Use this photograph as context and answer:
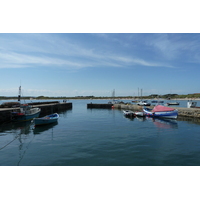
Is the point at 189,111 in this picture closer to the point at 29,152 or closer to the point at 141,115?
the point at 141,115

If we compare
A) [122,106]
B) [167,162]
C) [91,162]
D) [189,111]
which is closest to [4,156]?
[91,162]

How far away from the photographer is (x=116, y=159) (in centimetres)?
1165

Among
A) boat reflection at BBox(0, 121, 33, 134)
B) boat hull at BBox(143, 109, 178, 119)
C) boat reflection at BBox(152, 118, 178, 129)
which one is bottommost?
boat reflection at BBox(0, 121, 33, 134)

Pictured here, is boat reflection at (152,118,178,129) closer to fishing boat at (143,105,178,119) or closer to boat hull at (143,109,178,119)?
boat hull at (143,109,178,119)

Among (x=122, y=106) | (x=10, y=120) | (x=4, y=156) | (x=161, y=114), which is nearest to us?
(x=4, y=156)

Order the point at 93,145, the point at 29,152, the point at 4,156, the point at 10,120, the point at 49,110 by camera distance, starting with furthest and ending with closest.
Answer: the point at 49,110, the point at 10,120, the point at 93,145, the point at 29,152, the point at 4,156

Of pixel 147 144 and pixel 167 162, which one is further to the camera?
pixel 147 144

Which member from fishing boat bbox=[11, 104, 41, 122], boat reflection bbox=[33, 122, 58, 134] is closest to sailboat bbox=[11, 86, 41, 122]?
fishing boat bbox=[11, 104, 41, 122]

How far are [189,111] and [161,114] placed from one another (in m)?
8.33

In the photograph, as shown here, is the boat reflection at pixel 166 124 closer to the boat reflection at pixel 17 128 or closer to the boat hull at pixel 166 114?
the boat hull at pixel 166 114

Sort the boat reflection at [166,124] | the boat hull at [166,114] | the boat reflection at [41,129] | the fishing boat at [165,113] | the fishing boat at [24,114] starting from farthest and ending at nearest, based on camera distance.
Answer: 1. the fishing boat at [165,113]
2. the boat hull at [166,114]
3. the fishing boat at [24,114]
4. the boat reflection at [166,124]
5. the boat reflection at [41,129]

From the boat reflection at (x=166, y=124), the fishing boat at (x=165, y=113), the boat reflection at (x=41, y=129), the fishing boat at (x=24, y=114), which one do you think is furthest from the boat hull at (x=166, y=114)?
the fishing boat at (x=24, y=114)

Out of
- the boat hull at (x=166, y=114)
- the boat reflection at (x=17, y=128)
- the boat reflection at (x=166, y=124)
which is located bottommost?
the boat reflection at (x=17, y=128)

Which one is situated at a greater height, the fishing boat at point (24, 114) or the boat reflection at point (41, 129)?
the fishing boat at point (24, 114)
